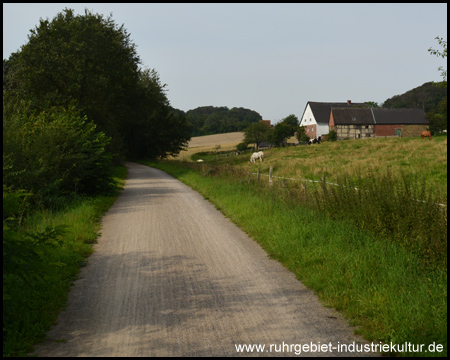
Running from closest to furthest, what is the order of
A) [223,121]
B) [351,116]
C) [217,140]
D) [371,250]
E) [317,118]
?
1. [371,250]
2. [351,116]
3. [317,118]
4. [217,140]
5. [223,121]

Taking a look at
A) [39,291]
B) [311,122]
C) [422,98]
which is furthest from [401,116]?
[39,291]

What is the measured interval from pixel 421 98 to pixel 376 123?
212 ft

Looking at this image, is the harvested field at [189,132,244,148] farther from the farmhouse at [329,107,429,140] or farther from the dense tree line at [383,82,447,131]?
the dense tree line at [383,82,447,131]

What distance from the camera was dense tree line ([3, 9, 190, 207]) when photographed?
1423 centimetres

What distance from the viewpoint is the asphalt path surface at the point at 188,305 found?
15.4 feet

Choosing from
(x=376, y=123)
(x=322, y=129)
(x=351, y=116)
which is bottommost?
(x=322, y=129)

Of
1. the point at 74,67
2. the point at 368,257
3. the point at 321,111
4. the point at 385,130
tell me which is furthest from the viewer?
the point at 321,111

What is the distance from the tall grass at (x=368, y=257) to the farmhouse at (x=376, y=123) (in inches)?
2974

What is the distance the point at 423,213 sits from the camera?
288 inches

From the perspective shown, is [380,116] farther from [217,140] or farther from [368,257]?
[368,257]

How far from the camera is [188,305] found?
5.88 metres

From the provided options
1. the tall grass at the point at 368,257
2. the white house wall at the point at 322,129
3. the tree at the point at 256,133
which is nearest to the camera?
the tall grass at the point at 368,257

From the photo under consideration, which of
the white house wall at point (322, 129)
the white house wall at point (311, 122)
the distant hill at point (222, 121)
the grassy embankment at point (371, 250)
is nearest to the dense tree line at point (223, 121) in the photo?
the distant hill at point (222, 121)

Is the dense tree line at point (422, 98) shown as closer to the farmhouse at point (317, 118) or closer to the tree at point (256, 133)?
the farmhouse at point (317, 118)
